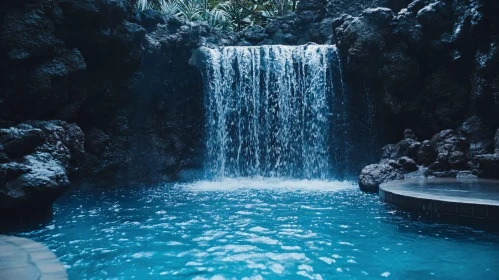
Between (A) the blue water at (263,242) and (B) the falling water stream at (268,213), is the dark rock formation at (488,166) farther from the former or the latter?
(A) the blue water at (263,242)

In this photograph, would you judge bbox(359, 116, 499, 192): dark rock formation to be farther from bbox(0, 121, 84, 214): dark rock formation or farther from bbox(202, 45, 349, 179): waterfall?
bbox(0, 121, 84, 214): dark rock formation

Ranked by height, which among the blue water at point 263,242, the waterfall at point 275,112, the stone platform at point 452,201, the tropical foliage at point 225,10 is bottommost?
the blue water at point 263,242

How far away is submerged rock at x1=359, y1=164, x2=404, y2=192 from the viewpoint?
10688mm

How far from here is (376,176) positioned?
10.9 meters

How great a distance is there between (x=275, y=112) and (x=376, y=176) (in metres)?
6.24

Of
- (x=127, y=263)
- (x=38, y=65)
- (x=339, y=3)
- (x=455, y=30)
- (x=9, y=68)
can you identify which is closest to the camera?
(x=127, y=263)

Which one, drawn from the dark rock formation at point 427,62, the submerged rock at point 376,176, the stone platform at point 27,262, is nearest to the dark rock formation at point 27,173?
the stone platform at point 27,262

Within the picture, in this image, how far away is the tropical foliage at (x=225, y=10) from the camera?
69.4 ft

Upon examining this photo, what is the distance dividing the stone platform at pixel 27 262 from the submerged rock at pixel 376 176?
869 centimetres

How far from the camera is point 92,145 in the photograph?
45.0 feet

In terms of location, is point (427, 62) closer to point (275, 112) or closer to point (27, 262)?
point (275, 112)

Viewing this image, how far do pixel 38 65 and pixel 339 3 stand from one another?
50.6ft

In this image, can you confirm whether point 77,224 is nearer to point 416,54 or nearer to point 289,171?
point 289,171

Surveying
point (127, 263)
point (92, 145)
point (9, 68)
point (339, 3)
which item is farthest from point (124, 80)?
point (339, 3)
